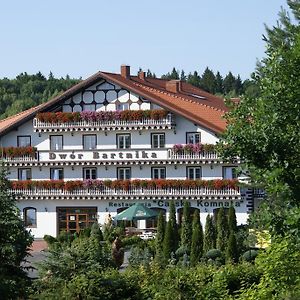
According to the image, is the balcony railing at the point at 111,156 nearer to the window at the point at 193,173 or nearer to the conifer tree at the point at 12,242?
the window at the point at 193,173

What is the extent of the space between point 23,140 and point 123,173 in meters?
6.76

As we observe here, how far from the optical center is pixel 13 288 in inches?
800

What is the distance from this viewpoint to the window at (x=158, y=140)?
170 ft

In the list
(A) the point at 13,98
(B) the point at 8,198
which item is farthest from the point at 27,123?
(A) the point at 13,98

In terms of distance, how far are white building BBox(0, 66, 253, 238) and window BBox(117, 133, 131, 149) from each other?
60mm

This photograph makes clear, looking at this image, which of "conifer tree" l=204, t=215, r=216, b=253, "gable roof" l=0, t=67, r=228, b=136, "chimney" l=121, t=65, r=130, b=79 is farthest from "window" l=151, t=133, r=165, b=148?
"conifer tree" l=204, t=215, r=216, b=253

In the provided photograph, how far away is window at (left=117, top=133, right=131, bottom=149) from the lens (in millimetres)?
52375

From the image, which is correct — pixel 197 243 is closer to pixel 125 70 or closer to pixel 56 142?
pixel 56 142

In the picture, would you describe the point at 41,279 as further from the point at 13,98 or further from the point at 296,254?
the point at 13,98

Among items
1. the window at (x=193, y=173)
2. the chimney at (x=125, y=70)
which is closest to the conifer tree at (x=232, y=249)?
the window at (x=193, y=173)

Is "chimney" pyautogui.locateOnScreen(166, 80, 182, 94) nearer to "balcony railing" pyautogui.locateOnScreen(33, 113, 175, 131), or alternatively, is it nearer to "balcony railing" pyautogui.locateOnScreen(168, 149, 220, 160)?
"balcony railing" pyautogui.locateOnScreen(33, 113, 175, 131)

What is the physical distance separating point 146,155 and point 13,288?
31.8 metres

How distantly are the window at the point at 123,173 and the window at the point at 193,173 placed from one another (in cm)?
371

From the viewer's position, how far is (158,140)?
51.8 meters
